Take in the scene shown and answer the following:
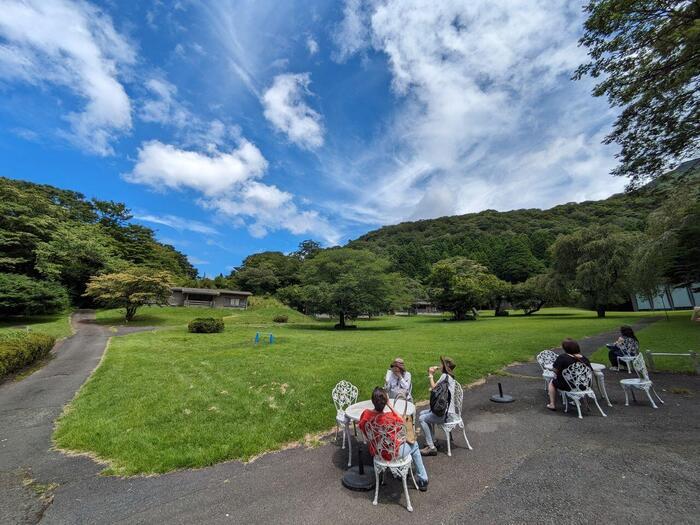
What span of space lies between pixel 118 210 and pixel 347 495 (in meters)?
57.2

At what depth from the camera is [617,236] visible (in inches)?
1254

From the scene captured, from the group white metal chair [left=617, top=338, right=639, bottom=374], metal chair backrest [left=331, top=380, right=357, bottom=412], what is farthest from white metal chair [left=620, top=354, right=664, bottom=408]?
metal chair backrest [left=331, top=380, right=357, bottom=412]

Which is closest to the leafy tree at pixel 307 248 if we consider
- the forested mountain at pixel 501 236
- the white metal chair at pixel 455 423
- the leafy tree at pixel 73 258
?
the forested mountain at pixel 501 236

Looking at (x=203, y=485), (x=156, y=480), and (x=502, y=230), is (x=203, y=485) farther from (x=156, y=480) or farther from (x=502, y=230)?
(x=502, y=230)

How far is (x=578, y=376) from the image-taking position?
5668 millimetres

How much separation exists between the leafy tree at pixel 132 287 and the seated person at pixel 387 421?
29.7 metres

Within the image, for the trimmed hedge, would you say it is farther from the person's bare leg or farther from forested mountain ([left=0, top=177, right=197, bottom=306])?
the person's bare leg

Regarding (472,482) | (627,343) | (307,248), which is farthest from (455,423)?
(307,248)

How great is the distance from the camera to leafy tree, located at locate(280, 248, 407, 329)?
2759cm

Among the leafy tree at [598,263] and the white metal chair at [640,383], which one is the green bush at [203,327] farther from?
the leafy tree at [598,263]

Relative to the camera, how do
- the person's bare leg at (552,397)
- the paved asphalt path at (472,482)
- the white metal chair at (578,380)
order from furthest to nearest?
the person's bare leg at (552,397)
the white metal chair at (578,380)
the paved asphalt path at (472,482)

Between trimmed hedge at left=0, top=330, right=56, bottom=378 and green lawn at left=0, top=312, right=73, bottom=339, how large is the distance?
23.8 ft

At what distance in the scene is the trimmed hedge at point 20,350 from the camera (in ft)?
32.2

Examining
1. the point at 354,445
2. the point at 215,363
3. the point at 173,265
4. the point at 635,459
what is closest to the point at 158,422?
the point at 354,445
